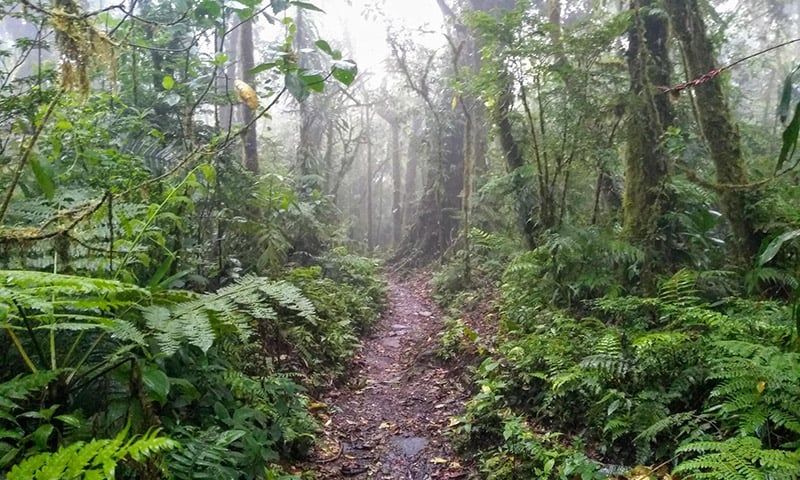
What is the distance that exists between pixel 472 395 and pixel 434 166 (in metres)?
13.0

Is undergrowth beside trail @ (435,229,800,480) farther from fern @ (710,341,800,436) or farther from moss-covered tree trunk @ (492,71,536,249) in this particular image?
moss-covered tree trunk @ (492,71,536,249)

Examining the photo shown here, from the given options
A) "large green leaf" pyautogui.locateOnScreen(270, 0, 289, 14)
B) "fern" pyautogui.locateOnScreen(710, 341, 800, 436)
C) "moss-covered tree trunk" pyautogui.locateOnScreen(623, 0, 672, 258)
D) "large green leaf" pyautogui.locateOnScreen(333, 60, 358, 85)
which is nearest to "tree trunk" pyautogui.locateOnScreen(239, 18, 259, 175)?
"large green leaf" pyautogui.locateOnScreen(270, 0, 289, 14)

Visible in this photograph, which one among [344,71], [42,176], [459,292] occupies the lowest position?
[459,292]

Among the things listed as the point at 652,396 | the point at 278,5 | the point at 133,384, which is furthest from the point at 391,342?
the point at 133,384

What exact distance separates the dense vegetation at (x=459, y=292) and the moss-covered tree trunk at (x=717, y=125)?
0.09ft

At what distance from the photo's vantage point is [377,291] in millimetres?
10984

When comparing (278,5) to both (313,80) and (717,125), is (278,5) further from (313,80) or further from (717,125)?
(717,125)

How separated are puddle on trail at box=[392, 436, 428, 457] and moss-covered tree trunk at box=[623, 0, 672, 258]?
3.60 metres

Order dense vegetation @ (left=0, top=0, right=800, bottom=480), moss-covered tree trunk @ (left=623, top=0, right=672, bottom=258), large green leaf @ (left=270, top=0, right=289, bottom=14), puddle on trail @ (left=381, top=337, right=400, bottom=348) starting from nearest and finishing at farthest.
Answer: dense vegetation @ (left=0, top=0, right=800, bottom=480)
large green leaf @ (left=270, top=0, right=289, bottom=14)
moss-covered tree trunk @ (left=623, top=0, right=672, bottom=258)
puddle on trail @ (left=381, top=337, right=400, bottom=348)

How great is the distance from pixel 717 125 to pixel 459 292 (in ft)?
19.1

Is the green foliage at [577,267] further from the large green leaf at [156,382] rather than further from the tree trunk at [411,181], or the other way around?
the tree trunk at [411,181]

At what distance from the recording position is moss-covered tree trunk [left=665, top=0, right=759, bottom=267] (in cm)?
543

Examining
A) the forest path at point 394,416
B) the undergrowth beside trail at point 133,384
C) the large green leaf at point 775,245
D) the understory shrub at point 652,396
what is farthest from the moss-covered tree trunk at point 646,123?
the undergrowth beside trail at point 133,384

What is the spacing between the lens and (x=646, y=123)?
6285 millimetres
